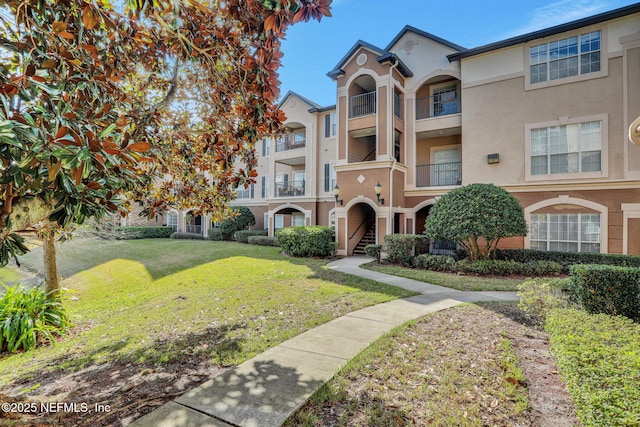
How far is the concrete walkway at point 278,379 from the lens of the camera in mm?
2924

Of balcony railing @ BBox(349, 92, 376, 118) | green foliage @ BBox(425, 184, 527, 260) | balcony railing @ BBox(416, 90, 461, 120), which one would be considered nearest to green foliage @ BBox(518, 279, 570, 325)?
green foliage @ BBox(425, 184, 527, 260)

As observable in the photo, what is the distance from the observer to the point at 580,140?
1250cm

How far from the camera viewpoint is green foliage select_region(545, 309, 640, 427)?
92.4 inches

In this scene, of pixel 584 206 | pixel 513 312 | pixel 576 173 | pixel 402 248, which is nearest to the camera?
pixel 513 312

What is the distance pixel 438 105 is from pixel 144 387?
17590 millimetres

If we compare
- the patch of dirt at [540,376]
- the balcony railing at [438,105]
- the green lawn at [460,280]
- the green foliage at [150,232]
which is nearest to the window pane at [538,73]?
the balcony railing at [438,105]

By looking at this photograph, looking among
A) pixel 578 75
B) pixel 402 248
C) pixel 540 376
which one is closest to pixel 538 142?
pixel 578 75

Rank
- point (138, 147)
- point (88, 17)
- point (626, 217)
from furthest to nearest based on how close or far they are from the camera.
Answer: point (626, 217)
point (88, 17)
point (138, 147)

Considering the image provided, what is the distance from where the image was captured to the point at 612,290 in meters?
5.25

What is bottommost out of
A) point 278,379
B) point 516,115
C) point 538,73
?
point 278,379

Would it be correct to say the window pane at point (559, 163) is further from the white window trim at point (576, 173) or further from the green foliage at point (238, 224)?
the green foliage at point (238, 224)

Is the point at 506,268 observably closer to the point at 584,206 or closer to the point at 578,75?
the point at 584,206

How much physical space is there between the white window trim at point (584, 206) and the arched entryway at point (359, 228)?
292 inches

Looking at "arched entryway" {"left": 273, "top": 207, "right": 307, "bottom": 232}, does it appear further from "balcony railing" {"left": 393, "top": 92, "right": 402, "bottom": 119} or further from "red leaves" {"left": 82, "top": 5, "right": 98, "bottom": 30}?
"red leaves" {"left": 82, "top": 5, "right": 98, "bottom": 30}
